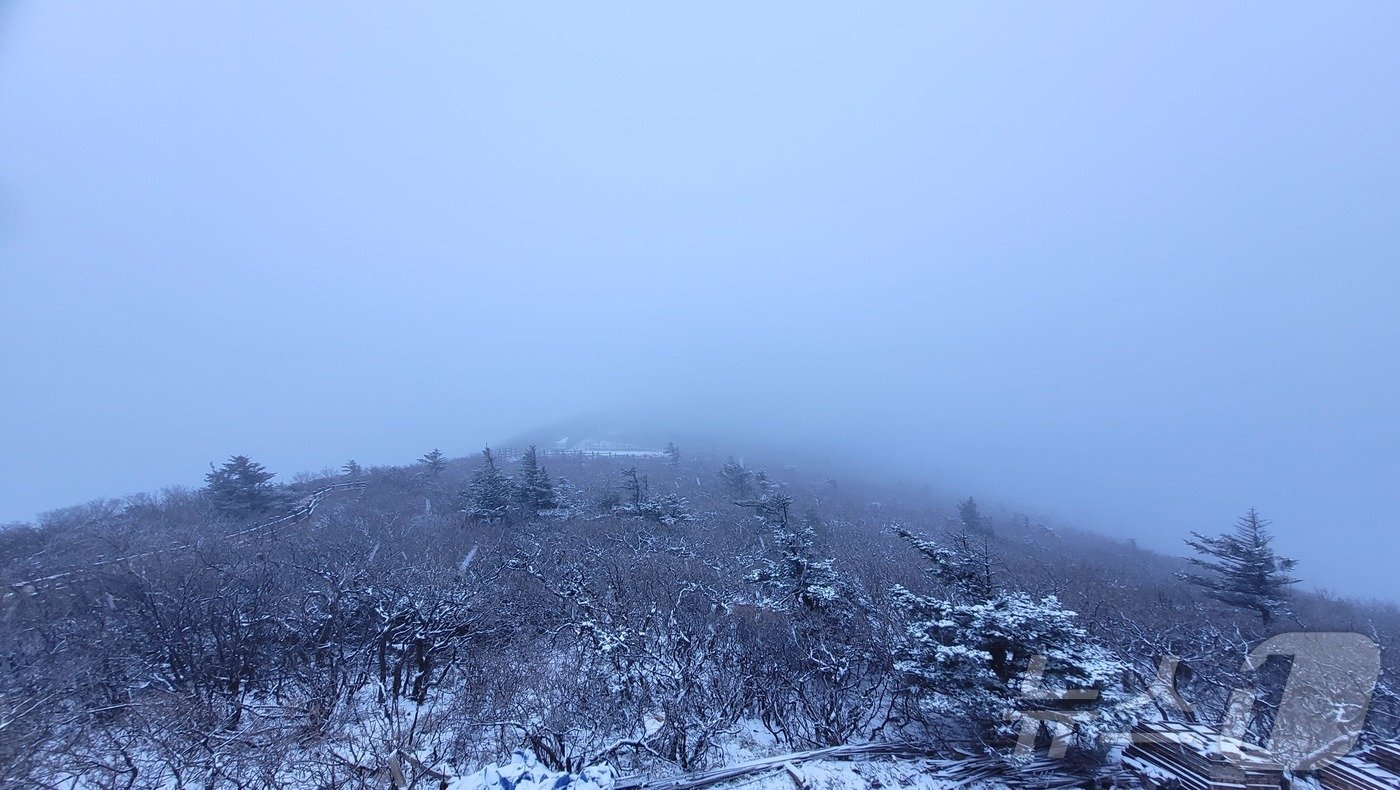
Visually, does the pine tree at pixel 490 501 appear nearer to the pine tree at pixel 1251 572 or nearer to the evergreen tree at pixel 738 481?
the evergreen tree at pixel 738 481

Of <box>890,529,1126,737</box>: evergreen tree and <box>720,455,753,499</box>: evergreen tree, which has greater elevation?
<box>890,529,1126,737</box>: evergreen tree

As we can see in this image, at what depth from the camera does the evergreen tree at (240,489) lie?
24703 mm

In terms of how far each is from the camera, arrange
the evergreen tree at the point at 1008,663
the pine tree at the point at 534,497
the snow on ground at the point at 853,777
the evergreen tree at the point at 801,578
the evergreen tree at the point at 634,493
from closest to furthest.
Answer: the snow on ground at the point at 853,777
the evergreen tree at the point at 1008,663
the evergreen tree at the point at 801,578
the pine tree at the point at 534,497
the evergreen tree at the point at 634,493

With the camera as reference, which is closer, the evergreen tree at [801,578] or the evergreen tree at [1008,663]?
the evergreen tree at [1008,663]

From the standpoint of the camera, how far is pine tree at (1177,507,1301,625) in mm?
15117

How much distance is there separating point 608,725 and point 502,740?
6.53 ft

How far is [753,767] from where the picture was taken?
5.90 meters

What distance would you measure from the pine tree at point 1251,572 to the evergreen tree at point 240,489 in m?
43.1

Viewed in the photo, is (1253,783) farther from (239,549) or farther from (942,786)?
(239,549)

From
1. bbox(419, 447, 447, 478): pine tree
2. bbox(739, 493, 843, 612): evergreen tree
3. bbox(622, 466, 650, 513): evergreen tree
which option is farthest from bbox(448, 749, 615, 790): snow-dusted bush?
bbox(419, 447, 447, 478): pine tree

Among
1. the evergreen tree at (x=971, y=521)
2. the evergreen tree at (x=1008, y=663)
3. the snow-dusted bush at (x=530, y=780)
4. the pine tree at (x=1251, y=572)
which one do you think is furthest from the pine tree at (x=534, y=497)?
the evergreen tree at (x=971, y=521)

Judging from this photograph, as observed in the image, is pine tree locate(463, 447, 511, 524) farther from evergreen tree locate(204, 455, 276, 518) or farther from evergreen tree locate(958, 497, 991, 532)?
evergreen tree locate(958, 497, 991, 532)

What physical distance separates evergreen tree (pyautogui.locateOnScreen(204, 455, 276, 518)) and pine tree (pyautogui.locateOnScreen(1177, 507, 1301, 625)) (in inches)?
1695

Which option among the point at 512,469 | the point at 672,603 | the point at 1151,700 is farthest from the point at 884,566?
the point at 512,469
